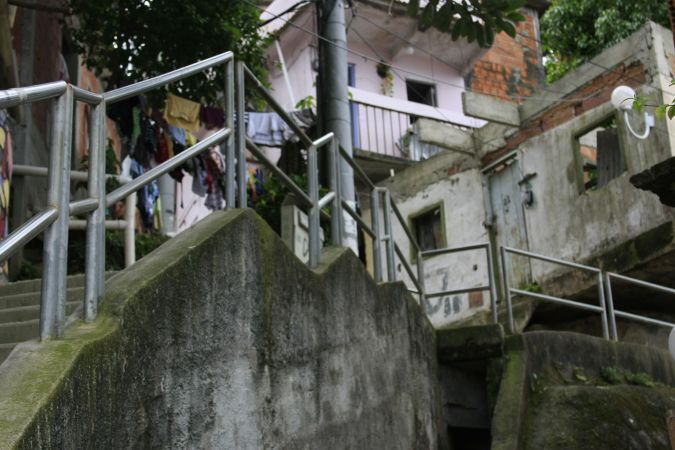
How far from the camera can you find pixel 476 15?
5.36 meters

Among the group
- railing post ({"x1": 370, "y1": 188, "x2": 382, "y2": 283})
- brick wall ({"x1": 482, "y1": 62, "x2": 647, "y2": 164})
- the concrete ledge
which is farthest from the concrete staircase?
brick wall ({"x1": 482, "y1": 62, "x2": 647, "y2": 164})

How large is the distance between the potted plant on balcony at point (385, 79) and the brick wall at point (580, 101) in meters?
4.96

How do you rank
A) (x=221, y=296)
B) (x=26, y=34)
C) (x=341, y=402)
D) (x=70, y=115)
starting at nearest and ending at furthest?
(x=70, y=115)
(x=221, y=296)
(x=341, y=402)
(x=26, y=34)

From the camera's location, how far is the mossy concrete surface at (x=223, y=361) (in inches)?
102

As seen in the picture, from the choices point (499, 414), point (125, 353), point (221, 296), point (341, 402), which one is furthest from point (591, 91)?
point (125, 353)

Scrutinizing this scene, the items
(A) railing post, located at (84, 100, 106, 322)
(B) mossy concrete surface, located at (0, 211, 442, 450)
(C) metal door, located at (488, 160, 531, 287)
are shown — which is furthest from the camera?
(C) metal door, located at (488, 160, 531, 287)

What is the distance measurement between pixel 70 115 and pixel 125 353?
0.85 metres

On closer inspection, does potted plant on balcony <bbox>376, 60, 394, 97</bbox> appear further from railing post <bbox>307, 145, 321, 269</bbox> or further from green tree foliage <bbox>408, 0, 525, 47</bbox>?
railing post <bbox>307, 145, 321, 269</bbox>

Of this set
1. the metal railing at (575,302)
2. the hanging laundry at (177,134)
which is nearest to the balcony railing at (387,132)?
the hanging laundry at (177,134)

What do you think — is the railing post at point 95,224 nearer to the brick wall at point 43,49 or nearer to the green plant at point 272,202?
the brick wall at point 43,49

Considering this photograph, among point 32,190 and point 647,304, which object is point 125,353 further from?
point 647,304

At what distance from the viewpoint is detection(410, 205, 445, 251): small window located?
16.1 meters

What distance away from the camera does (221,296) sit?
12.2 ft

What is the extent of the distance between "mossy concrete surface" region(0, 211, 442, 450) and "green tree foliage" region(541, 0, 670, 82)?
508 inches
